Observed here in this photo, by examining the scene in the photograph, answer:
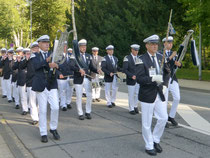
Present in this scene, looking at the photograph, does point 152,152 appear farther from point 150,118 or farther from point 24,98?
point 24,98

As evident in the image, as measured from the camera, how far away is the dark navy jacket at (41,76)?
5.40 m

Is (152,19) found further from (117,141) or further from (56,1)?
(56,1)

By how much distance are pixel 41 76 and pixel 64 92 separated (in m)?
3.68

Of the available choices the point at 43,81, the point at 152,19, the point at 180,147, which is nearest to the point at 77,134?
the point at 43,81

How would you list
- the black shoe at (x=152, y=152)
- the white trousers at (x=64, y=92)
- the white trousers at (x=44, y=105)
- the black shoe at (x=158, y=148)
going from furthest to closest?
1. the white trousers at (x=64, y=92)
2. the white trousers at (x=44, y=105)
3. the black shoe at (x=158, y=148)
4. the black shoe at (x=152, y=152)

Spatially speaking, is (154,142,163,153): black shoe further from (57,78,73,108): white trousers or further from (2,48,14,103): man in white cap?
(2,48,14,103): man in white cap

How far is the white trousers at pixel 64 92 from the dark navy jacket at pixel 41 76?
3.42 meters

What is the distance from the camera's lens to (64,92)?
916 centimetres

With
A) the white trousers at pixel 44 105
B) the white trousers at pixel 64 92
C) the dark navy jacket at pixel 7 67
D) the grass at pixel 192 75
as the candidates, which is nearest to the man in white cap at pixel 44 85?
the white trousers at pixel 44 105

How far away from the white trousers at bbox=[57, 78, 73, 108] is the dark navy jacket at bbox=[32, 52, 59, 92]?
135 inches

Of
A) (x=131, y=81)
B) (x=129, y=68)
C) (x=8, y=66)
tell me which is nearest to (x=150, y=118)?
(x=131, y=81)

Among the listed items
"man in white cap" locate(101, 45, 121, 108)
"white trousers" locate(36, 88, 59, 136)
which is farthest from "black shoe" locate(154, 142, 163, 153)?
"man in white cap" locate(101, 45, 121, 108)

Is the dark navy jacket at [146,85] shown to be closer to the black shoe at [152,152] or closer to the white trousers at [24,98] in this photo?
the black shoe at [152,152]

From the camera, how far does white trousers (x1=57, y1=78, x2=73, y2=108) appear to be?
8953 millimetres
